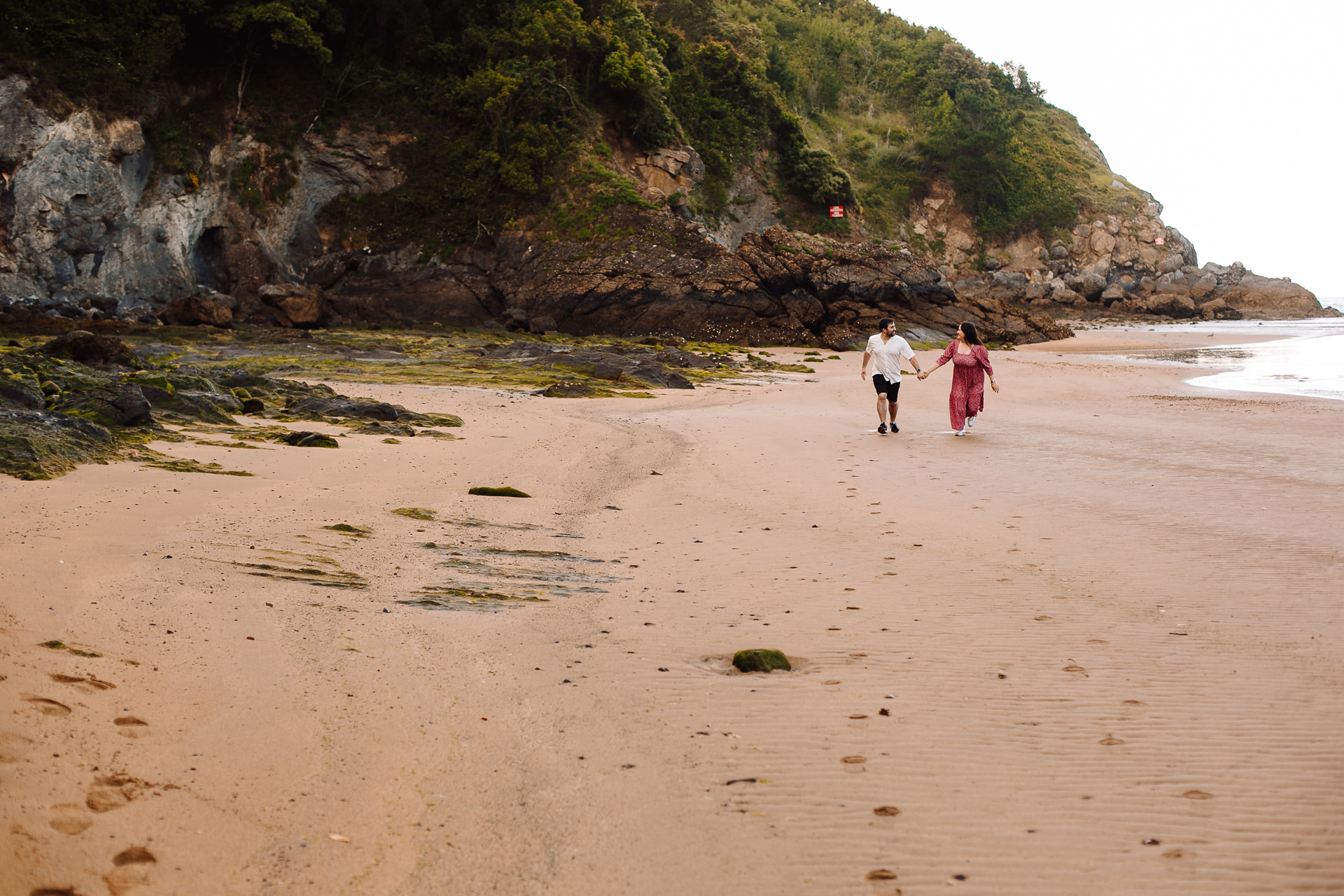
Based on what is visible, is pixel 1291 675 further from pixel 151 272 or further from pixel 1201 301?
pixel 1201 301

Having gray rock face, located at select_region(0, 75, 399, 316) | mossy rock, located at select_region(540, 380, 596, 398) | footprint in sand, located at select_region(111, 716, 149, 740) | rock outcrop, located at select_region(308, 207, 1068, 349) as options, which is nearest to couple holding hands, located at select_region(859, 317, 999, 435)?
Result: mossy rock, located at select_region(540, 380, 596, 398)

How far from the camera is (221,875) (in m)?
2.33

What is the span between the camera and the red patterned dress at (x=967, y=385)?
12070 mm

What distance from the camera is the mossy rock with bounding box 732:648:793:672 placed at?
398cm

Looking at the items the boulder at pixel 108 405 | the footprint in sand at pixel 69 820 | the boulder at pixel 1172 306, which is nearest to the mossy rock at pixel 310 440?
the boulder at pixel 108 405

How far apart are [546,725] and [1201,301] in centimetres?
7294

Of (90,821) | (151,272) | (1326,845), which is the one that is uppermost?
(151,272)

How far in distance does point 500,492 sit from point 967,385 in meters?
7.24

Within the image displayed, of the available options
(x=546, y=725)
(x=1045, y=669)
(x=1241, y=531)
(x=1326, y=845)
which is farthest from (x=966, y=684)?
(x=1241, y=531)

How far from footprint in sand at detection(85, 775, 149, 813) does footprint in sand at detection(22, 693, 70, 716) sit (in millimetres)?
386

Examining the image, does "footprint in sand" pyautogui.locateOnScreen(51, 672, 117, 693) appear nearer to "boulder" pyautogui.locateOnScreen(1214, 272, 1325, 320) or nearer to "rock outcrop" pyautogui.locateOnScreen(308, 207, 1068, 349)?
"rock outcrop" pyautogui.locateOnScreen(308, 207, 1068, 349)

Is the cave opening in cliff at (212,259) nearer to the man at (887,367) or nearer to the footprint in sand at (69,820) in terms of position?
the man at (887,367)

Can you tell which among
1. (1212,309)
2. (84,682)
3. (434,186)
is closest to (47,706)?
(84,682)

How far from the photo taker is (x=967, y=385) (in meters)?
12.1
